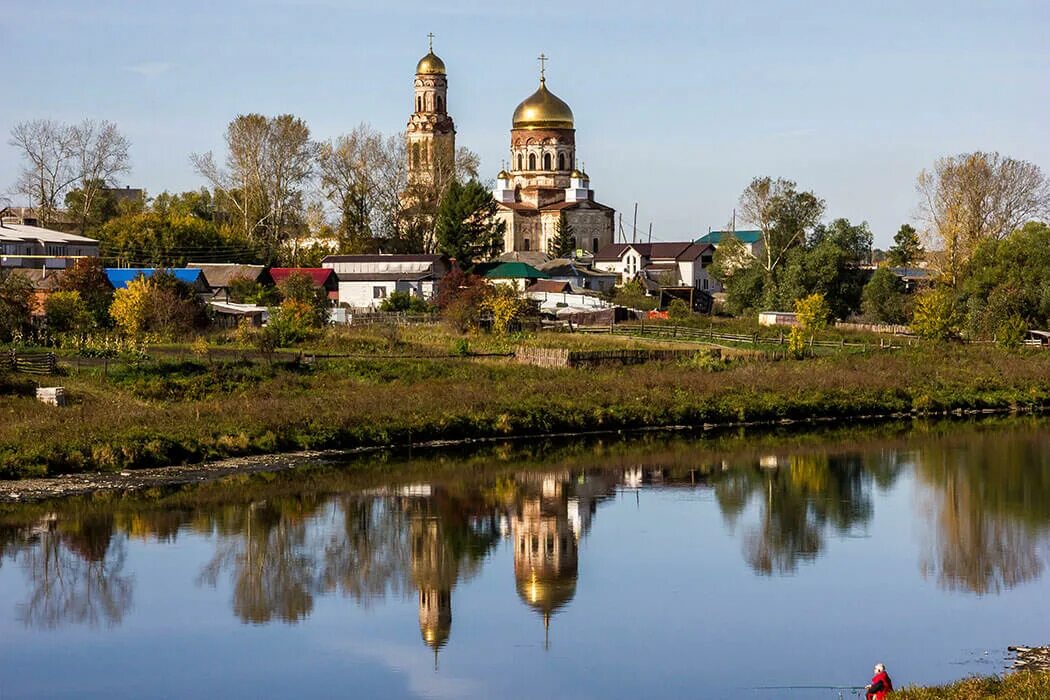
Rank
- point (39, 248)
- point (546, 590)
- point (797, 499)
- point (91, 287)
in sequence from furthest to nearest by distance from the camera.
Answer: point (39, 248), point (91, 287), point (797, 499), point (546, 590)

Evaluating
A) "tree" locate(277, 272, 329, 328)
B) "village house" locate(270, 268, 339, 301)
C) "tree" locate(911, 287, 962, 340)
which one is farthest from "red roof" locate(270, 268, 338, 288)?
"tree" locate(911, 287, 962, 340)

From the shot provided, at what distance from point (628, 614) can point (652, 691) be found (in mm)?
2862

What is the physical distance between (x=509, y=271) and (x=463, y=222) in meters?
2.59

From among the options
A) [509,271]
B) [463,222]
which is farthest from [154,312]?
[463,222]

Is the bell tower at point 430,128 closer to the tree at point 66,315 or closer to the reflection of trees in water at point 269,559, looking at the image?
the tree at point 66,315

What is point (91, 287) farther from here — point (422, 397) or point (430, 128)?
point (430, 128)

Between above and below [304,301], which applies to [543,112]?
above

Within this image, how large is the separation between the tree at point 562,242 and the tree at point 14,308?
3350cm

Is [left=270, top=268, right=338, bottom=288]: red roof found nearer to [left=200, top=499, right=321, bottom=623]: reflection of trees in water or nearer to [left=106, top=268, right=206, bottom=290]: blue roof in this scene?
[left=106, top=268, right=206, bottom=290]: blue roof

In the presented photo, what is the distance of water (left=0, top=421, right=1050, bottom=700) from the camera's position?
1555 cm

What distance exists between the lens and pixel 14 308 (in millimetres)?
36875

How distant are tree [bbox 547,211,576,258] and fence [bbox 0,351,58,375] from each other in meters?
39.9

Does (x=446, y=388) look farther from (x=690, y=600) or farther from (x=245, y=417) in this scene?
(x=690, y=600)

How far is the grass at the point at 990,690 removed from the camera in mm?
12586
